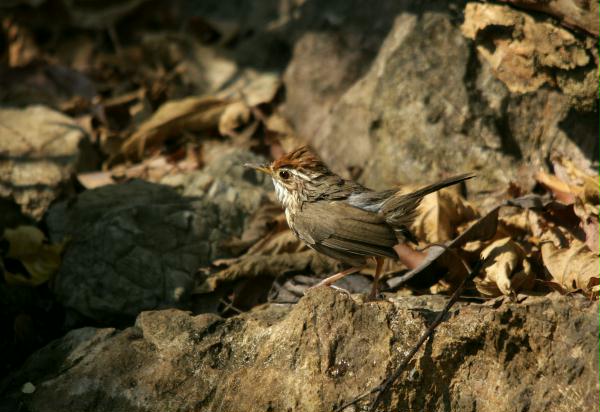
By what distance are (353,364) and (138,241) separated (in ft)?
7.76

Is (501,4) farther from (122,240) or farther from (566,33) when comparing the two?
(122,240)

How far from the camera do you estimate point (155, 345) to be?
12.8 feet

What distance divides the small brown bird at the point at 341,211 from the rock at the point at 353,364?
789mm

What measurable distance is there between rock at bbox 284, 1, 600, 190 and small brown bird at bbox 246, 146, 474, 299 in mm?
890

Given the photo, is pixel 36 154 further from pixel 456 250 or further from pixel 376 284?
pixel 456 250

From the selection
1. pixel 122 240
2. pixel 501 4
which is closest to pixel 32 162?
pixel 122 240

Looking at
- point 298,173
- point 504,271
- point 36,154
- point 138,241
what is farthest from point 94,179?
point 504,271

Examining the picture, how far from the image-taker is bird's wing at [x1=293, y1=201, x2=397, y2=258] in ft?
14.6

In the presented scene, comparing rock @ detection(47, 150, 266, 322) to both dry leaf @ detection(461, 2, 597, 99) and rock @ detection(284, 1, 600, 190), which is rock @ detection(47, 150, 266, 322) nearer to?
rock @ detection(284, 1, 600, 190)

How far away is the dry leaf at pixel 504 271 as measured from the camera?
430 centimetres

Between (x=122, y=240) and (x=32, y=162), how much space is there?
1.54 metres

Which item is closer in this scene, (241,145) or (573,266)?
(573,266)

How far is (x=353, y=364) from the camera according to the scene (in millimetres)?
3582

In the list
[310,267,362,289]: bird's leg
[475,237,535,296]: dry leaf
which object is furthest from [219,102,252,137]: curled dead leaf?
[475,237,535,296]: dry leaf
